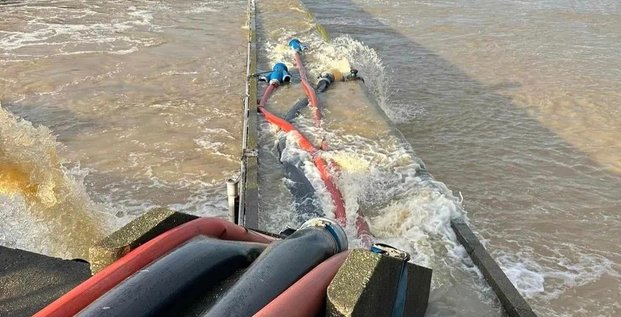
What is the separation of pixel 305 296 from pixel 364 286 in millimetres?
277

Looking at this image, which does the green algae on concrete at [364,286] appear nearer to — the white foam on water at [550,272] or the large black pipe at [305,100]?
the white foam on water at [550,272]

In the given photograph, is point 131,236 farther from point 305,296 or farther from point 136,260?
point 305,296

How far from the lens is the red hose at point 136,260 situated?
2119 millimetres

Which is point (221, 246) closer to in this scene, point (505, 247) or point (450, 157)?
point (505, 247)

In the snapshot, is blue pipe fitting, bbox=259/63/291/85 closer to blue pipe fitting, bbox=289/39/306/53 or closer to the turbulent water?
the turbulent water

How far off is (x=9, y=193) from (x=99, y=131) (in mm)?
2184

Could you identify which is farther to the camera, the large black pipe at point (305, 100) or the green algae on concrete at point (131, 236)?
the large black pipe at point (305, 100)

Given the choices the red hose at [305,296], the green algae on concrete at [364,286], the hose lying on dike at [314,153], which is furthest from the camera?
the hose lying on dike at [314,153]

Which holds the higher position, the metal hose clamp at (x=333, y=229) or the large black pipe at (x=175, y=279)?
the large black pipe at (x=175, y=279)

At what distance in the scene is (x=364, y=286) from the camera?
92.8 inches

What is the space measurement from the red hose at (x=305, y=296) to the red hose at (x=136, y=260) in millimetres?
676

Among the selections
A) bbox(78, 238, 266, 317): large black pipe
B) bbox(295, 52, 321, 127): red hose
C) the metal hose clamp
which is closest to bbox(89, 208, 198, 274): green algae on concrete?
bbox(78, 238, 266, 317): large black pipe

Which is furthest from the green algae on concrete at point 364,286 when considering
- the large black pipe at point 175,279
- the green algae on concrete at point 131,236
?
the green algae on concrete at point 131,236

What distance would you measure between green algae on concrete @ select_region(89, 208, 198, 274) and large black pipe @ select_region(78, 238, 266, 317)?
280mm
